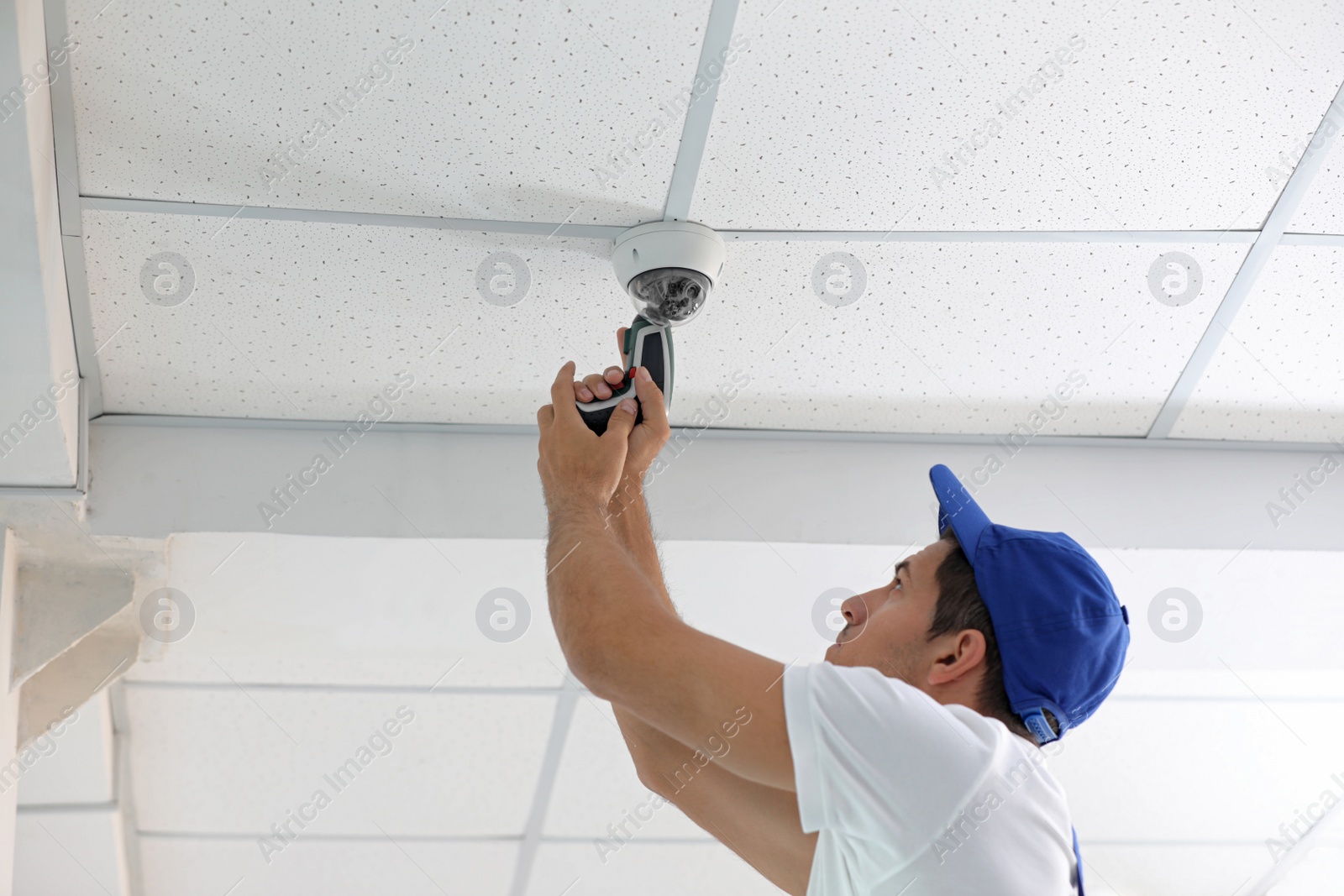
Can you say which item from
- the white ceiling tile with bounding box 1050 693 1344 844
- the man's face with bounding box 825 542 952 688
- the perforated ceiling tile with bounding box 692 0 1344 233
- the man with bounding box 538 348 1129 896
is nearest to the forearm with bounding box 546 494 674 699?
the man with bounding box 538 348 1129 896

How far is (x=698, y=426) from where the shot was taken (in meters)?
2.21

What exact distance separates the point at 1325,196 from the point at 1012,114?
0.60 m

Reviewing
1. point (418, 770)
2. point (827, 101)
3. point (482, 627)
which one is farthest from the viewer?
point (418, 770)

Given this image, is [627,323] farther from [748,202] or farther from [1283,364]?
[1283,364]

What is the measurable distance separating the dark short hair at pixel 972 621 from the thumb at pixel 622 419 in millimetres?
451

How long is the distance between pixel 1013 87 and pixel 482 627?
1.56 metres

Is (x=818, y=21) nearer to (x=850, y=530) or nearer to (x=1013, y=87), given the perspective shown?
(x=1013, y=87)

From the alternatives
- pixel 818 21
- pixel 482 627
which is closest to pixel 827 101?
pixel 818 21

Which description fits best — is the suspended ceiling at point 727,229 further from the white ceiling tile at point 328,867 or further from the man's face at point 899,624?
the white ceiling tile at point 328,867

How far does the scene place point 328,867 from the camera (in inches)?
139

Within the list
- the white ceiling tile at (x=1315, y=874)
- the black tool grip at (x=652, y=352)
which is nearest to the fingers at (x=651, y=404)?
the black tool grip at (x=652, y=352)

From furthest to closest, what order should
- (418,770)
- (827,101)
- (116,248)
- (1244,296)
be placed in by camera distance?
(418,770)
(1244,296)
(116,248)
(827,101)

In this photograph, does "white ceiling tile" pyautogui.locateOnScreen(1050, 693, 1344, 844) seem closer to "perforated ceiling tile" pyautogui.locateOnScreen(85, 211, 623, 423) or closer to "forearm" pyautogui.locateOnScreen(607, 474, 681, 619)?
"perforated ceiling tile" pyautogui.locateOnScreen(85, 211, 623, 423)

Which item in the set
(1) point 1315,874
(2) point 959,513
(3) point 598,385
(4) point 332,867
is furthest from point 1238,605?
(4) point 332,867
